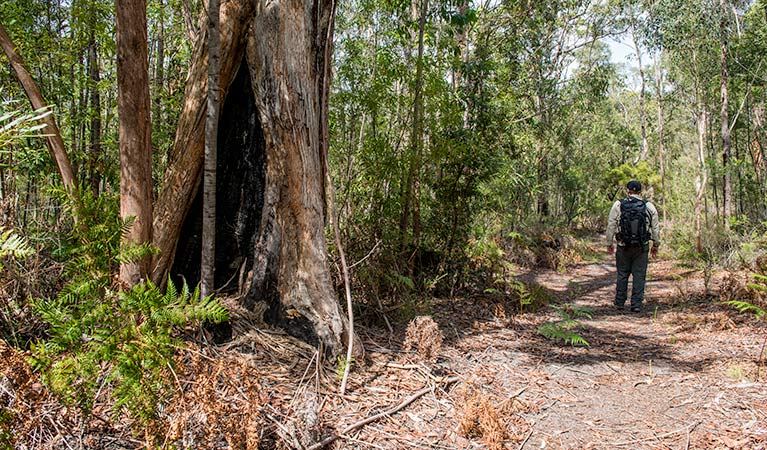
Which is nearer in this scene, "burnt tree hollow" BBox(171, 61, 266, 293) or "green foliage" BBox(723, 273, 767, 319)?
"burnt tree hollow" BBox(171, 61, 266, 293)

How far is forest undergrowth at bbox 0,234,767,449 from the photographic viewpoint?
82.0 inches

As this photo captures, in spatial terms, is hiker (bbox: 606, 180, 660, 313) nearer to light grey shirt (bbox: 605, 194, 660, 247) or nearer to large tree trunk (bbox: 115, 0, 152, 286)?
light grey shirt (bbox: 605, 194, 660, 247)

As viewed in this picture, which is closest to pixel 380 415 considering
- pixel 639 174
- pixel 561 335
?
pixel 561 335

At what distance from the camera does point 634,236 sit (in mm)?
6363

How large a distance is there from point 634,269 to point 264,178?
17.7 feet

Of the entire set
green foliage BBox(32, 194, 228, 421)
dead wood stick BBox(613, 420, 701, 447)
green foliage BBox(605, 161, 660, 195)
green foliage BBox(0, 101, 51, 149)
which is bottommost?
dead wood stick BBox(613, 420, 701, 447)

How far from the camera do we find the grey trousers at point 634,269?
6.48 m

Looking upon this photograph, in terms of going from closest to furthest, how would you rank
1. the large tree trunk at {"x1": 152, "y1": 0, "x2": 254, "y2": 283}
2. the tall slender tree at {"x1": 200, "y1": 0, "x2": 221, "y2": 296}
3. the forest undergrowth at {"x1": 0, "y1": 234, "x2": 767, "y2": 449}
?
the forest undergrowth at {"x1": 0, "y1": 234, "x2": 767, "y2": 449}, the tall slender tree at {"x1": 200, "y1": 0, "x2": 221, "y2": 296}, the large tree trunk at {"x1": 152, "y1": 0, "x2": 254, "y2": 283}

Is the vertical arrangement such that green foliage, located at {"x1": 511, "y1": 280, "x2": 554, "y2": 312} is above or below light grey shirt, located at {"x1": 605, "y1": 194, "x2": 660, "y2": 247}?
below

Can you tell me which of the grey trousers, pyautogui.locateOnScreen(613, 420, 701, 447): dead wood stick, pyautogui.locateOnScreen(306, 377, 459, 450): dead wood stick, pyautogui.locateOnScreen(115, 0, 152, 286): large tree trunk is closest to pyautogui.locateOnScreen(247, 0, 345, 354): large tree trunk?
pyautogui.locateOnScreen(306, 377, 459, 450): dead wood stick

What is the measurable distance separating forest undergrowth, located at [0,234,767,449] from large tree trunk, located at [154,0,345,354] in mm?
300

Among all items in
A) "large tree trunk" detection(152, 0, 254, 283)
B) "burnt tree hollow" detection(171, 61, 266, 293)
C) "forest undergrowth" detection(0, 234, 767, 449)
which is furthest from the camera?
"burnt tree hollow" detection(171, 61, 266, 293)

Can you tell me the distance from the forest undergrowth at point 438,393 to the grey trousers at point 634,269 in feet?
4.24

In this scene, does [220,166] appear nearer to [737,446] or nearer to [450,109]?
[450,109]
